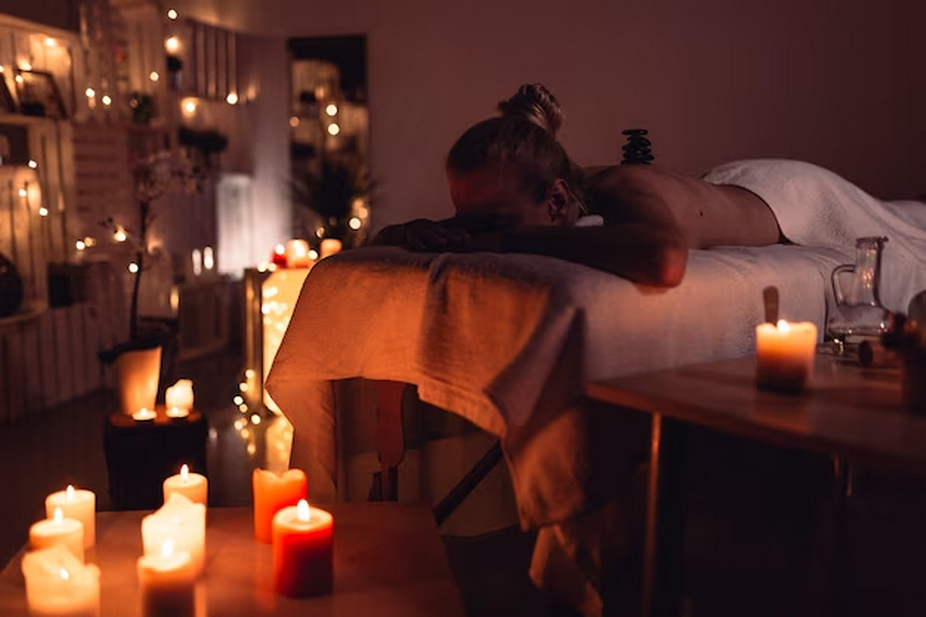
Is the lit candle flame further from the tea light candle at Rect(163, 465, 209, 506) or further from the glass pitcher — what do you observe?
the glass pitcher

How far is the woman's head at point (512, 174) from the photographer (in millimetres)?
1414

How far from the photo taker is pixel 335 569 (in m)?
1.21

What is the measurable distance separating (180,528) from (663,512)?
63 centimetres

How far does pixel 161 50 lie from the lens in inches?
160

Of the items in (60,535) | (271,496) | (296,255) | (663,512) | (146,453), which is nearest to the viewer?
(663,512)

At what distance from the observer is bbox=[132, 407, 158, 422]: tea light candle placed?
2037 millimetres

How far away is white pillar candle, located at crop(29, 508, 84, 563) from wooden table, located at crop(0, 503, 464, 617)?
48 millimetres

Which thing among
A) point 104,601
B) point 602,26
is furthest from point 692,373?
point 602,26

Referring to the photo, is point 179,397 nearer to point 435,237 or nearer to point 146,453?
point 146,453

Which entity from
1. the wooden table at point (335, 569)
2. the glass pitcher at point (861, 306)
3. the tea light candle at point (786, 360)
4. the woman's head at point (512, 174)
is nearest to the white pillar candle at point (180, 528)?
the wooden table at point (335, 569)

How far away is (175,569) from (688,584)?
3.46 feet

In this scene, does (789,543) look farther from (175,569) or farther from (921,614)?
(175,569)

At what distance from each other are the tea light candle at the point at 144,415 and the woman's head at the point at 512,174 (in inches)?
39.6

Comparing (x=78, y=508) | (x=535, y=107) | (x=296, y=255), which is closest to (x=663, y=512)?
(x=78, y=508)
